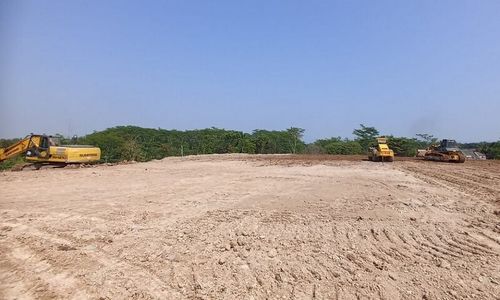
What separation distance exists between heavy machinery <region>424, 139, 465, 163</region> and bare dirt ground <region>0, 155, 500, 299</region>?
12.6 metres

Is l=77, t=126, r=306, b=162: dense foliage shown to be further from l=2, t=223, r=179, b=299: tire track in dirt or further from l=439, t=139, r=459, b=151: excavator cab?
l=2, t=223, r=179, b=299: tire track in dirt

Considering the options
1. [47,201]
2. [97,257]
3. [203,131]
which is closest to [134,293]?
[97,257]

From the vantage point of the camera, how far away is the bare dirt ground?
4.50m

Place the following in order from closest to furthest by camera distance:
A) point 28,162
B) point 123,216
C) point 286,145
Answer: point 123,216 → point 28,162 → point 286,145

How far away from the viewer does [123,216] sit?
765 centimetres

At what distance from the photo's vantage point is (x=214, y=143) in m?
40.3

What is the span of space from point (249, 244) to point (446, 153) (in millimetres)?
20317

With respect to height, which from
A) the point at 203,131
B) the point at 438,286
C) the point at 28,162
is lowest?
the point at 438,286

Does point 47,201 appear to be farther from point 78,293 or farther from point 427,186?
point 427,186

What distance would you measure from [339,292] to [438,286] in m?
1.22

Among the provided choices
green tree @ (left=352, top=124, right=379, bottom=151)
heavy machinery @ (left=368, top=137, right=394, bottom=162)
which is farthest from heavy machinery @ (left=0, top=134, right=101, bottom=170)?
green tree @ (left=352, top=124, right=379, bottom=151)

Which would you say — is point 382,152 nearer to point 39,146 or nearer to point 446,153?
point 446,153

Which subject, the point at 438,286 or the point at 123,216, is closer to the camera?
the point at 438,286

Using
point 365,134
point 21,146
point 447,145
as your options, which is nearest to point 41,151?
point 21,146
